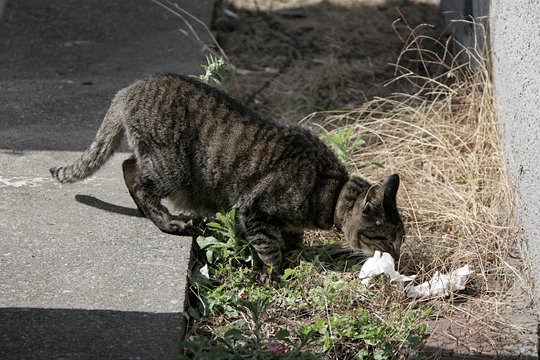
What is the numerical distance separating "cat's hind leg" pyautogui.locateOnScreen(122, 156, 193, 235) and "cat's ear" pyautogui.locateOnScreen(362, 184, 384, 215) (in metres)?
1.01

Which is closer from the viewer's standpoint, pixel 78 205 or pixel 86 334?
pixel 86 334

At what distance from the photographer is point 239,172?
16.9 ft

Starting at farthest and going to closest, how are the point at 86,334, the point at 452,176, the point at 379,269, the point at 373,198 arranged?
the point at 452,176 → the point at 373,198 → the point at 379,269 → the point at 86,334

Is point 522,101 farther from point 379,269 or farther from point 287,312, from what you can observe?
point 287,312

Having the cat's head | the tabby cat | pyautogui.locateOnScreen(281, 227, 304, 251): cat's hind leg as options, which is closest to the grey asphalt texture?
the tabby cat

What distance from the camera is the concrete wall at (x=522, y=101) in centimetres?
490

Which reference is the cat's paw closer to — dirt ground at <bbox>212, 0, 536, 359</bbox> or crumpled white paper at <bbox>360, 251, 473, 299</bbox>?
crumpled white paper at <bbox>360, 251, 473, 299</bbox>

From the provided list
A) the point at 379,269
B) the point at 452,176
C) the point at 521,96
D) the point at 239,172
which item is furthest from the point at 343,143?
the point at 379,269

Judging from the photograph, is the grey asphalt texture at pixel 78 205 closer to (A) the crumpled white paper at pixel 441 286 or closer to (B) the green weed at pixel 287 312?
(B) the green weed at pixel 287 312

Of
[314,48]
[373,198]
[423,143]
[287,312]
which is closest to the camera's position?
[287,312]

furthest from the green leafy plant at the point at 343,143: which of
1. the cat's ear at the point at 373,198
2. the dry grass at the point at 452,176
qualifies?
the cat's ear at the point at 373,198

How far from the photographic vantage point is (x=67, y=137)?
246 inches

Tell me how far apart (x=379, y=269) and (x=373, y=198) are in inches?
15.5

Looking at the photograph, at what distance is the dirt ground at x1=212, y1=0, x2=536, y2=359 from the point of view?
728cm
